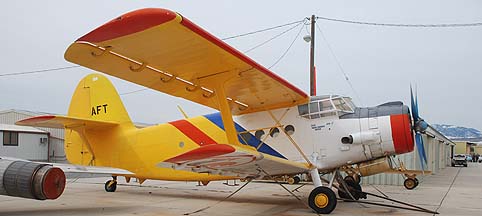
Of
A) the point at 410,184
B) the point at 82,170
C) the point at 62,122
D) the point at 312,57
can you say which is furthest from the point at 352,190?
the point at 312,57

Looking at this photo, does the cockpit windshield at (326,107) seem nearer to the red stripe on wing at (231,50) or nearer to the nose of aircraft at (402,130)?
the red stripe on wing at (231,50)

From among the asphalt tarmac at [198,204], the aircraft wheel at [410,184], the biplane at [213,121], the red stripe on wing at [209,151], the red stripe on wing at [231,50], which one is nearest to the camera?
the red stripe on wing at [231,50]

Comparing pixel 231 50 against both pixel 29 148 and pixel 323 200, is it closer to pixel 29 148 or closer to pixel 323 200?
pixel 323 200

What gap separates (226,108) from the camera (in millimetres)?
7340

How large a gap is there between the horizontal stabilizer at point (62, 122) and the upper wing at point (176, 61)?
2.81 meters

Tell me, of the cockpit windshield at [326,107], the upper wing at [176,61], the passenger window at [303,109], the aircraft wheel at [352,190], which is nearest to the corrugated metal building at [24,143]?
the upper wing at [176,61]

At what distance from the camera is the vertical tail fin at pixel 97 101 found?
11688 millimetres

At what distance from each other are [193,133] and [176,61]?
3.18 metres

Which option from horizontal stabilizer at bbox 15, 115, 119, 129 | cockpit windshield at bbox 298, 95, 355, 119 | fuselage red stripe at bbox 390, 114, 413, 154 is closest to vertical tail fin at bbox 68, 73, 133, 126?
horizontal stabilizer at bbox 15, 115, 119, 129

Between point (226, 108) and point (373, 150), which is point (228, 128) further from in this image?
point (373, 150)

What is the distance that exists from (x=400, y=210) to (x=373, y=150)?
155 centimetres

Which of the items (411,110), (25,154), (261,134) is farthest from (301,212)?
(25,154)

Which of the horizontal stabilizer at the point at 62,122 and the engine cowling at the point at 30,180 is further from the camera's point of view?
the horizontal stabilizer at the point at 62,122

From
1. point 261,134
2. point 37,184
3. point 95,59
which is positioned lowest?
point 37,184
